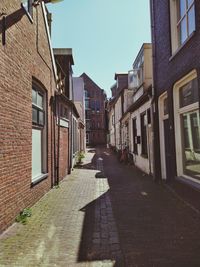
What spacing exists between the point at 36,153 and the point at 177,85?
4494mm

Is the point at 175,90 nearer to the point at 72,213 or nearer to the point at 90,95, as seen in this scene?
the point at 72,213

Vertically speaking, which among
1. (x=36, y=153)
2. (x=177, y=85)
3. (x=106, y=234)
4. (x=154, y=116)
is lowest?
(x=106, y=234)

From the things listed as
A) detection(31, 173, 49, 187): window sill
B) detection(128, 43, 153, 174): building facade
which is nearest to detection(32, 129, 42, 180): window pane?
detection(31, 173, 49, 187): window sill

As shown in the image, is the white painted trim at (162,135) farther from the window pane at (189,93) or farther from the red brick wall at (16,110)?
the red brick wall at (16,110)

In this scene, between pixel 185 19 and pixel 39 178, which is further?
pixel 39 178

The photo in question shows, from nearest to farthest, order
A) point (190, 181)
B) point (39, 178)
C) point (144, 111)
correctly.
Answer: point (190, 181) → point (39, 178) → point (144, 111)

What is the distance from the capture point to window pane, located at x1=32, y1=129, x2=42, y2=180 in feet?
23.8

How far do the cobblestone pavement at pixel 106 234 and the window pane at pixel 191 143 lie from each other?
3.02 feet

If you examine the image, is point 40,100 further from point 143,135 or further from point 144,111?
point 143,135

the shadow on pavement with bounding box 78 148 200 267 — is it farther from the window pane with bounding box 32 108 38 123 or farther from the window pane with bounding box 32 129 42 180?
the window pane with bounding box 32 108 38 123

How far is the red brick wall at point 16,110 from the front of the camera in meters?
→ 4.80

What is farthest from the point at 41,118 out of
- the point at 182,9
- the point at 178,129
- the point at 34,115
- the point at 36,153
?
the point at 182,9

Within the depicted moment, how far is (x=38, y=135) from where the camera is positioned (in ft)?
25.7

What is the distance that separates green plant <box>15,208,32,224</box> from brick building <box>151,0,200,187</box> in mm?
3898
